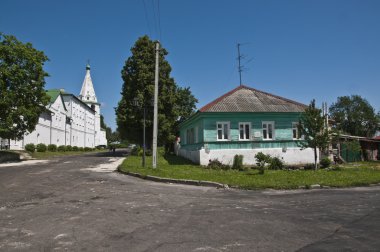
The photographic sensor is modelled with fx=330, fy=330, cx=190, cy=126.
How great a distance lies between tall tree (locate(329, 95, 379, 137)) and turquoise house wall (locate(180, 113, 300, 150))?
7918 centimetres

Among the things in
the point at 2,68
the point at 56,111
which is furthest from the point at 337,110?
the point at 2,68

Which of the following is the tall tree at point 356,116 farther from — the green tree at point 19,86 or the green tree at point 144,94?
the green tree at point 19,86

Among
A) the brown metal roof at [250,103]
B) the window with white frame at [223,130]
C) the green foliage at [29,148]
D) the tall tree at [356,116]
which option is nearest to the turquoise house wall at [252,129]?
the window with white frame at [223,130]

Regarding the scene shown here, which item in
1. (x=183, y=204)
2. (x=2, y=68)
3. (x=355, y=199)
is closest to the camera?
(x=183, y=204)

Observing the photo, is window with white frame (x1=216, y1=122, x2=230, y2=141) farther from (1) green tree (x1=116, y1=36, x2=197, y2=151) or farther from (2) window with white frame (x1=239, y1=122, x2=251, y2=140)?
(1) green tree (x1=116, y1=36, x2=197, y2=151)

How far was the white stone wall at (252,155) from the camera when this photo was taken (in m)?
23.7

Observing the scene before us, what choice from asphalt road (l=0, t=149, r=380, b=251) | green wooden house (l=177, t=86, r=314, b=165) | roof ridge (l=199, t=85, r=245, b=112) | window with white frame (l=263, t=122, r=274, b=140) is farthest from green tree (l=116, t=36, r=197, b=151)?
asphalt road (l=0, t=149, r=380, b=251)

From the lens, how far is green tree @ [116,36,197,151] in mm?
37000

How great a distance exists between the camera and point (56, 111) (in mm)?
59719

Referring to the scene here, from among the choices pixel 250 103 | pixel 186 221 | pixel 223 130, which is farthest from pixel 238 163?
pixel 186 221

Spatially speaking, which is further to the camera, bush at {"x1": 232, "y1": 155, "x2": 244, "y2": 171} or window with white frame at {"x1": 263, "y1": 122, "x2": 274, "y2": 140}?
window with white frame at {"x1": 263, "y1": 122, "x2": 274, "y2": 140}

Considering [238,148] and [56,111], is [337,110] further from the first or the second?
[238,148]

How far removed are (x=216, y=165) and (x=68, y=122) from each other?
52.9 meters

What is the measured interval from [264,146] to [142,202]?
16.5 m
